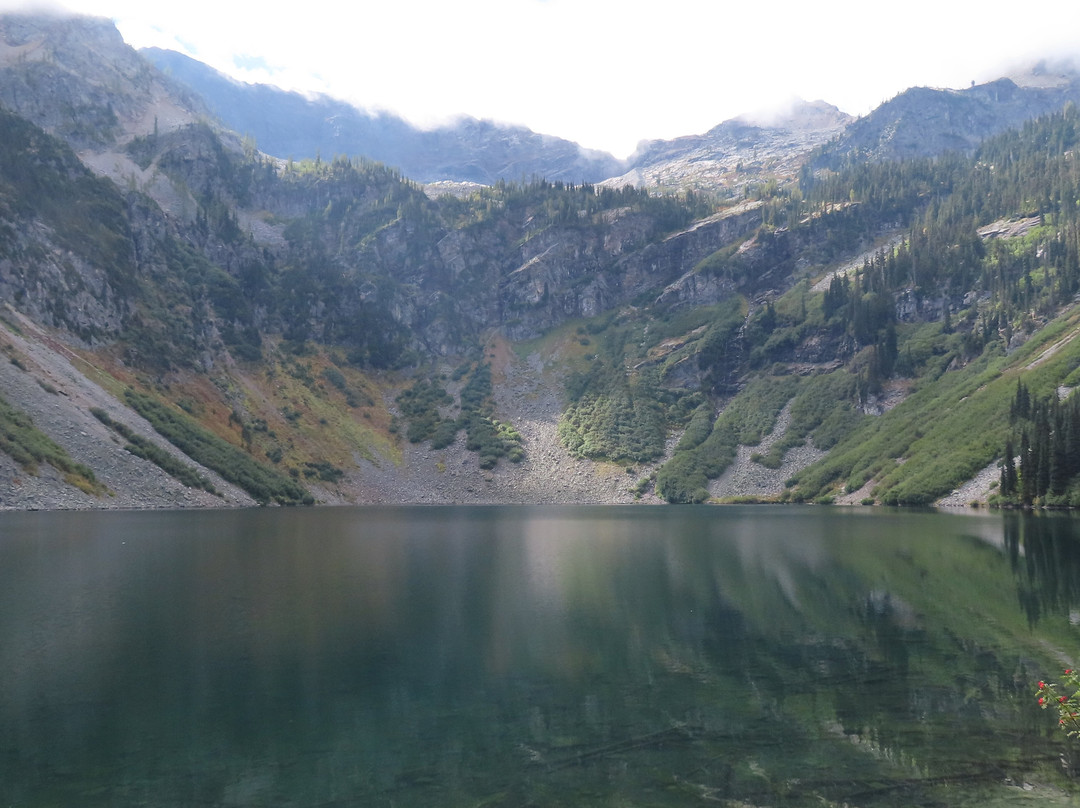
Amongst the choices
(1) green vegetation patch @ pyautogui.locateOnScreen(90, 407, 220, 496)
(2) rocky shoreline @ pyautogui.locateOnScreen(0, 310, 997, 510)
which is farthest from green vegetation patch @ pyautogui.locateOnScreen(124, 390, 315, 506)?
(1) green vegetation patch @ pyautogui.locateOnScreen(90, 407, 220, 496)

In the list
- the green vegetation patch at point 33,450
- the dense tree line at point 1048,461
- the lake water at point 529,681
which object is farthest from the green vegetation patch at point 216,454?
→ the dense tree line at point 1048,461

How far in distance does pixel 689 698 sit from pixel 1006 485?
106677 millimetres

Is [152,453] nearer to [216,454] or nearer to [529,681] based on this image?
[216,454]

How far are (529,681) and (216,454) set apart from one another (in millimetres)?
120983

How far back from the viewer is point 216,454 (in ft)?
433

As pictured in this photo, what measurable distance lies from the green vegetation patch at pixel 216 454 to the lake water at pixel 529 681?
7765 centimetres

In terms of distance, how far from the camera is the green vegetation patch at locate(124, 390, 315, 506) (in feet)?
414

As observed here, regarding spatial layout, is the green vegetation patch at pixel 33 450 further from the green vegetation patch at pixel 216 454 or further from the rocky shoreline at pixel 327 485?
the green vegetation patch at pixel 216 454

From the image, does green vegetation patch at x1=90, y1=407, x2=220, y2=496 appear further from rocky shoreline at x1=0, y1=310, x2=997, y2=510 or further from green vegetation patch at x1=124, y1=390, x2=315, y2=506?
green vegetation patch at x1=124, y1=390, x2=315, y2=506

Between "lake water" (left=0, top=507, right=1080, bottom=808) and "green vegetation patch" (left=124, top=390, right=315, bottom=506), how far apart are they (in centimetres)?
7765

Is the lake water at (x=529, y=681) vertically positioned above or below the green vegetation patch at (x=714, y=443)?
above

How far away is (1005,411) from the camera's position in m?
127

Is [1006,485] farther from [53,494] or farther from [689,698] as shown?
[53,494]

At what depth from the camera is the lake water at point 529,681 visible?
55.4ft
